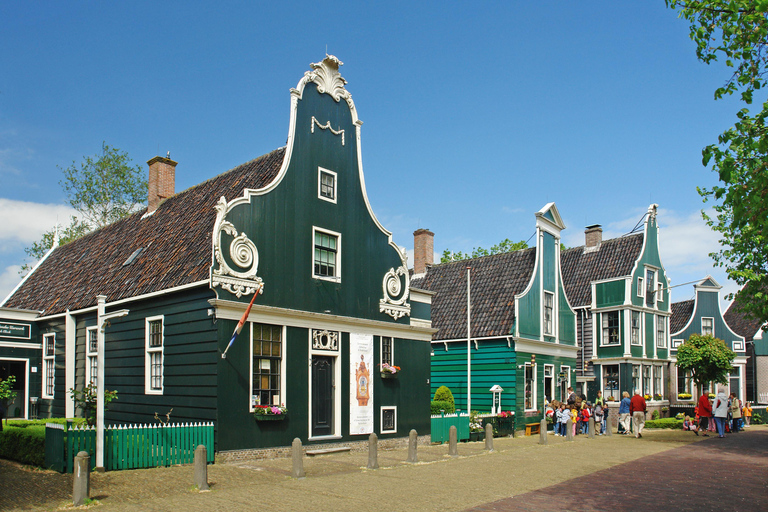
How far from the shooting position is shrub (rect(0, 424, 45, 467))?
14.6 metres

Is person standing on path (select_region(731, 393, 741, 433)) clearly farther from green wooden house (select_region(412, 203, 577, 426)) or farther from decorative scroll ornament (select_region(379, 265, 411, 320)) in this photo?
decorative scroll ornament (select_region(379, 265, 411, 320))

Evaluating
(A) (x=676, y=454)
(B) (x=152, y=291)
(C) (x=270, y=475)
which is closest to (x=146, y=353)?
(B) (x=152, y=291)

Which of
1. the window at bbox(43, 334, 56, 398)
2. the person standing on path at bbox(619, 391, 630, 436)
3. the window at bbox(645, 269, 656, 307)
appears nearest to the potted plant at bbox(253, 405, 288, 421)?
the window at bbox(43, 334, 56, 398)

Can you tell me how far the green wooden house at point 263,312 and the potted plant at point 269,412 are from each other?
159 millimetres

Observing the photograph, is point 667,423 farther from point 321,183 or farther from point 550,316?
point 321,183

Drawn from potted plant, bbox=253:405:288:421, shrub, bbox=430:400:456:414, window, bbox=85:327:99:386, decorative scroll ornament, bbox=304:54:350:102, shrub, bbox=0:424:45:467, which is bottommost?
shrub, bbox=430:400:456:414

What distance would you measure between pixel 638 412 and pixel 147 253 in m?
19.7

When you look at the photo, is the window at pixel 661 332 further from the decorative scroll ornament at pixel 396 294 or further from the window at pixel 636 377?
the decorative scroll ornament at pixel 396 294

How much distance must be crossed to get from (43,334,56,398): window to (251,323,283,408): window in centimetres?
996

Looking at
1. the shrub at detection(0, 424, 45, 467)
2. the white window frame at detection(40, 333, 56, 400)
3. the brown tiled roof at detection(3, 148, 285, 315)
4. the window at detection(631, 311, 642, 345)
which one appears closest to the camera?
the shrub at detection(0, 424, 45, 467)

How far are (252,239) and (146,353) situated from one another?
4.47m

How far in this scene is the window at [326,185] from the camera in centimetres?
1956

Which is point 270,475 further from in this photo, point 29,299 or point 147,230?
point 29,299

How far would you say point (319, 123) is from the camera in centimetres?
1977
